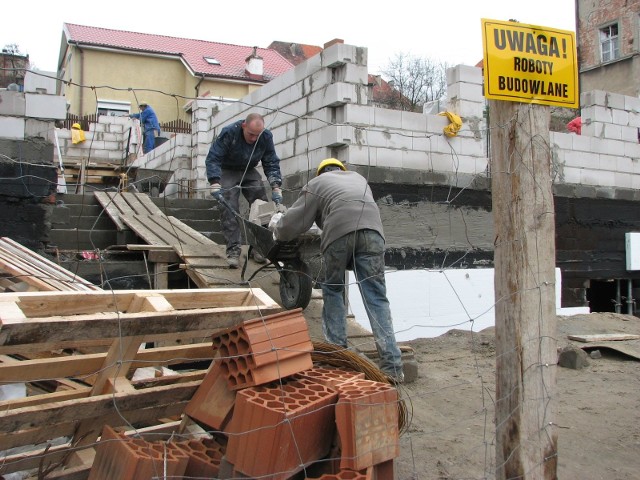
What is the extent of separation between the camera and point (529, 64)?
3.16 meters

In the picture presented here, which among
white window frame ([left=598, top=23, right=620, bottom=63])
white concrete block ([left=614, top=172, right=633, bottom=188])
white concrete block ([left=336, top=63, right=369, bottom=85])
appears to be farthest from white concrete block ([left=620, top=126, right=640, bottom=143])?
white window frame ([left=598, top=23, right=620, bottom=63])

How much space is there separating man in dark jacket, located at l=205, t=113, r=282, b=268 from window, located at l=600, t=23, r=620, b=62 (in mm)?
23658

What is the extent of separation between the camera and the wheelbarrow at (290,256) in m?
5.43

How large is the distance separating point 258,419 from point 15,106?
4.94 meters

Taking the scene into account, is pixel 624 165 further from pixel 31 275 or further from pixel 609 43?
pixel 609 43

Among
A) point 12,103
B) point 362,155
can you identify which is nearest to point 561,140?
point 362,155

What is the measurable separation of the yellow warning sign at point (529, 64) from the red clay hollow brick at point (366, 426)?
60.9 inches

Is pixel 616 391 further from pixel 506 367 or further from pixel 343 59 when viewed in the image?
pixel 343 59

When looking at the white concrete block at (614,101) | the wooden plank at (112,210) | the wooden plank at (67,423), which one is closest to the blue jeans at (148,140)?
the wooden plank at (112,210)

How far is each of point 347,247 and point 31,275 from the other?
2242 millimetres

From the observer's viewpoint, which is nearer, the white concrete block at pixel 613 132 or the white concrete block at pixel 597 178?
the white concrete block at pixel 597 178

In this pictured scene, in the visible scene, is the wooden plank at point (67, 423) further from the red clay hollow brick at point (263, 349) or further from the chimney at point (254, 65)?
the chimney at point (254, 65)

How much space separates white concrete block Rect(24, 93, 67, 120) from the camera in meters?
6.17

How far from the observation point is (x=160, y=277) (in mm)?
6355
